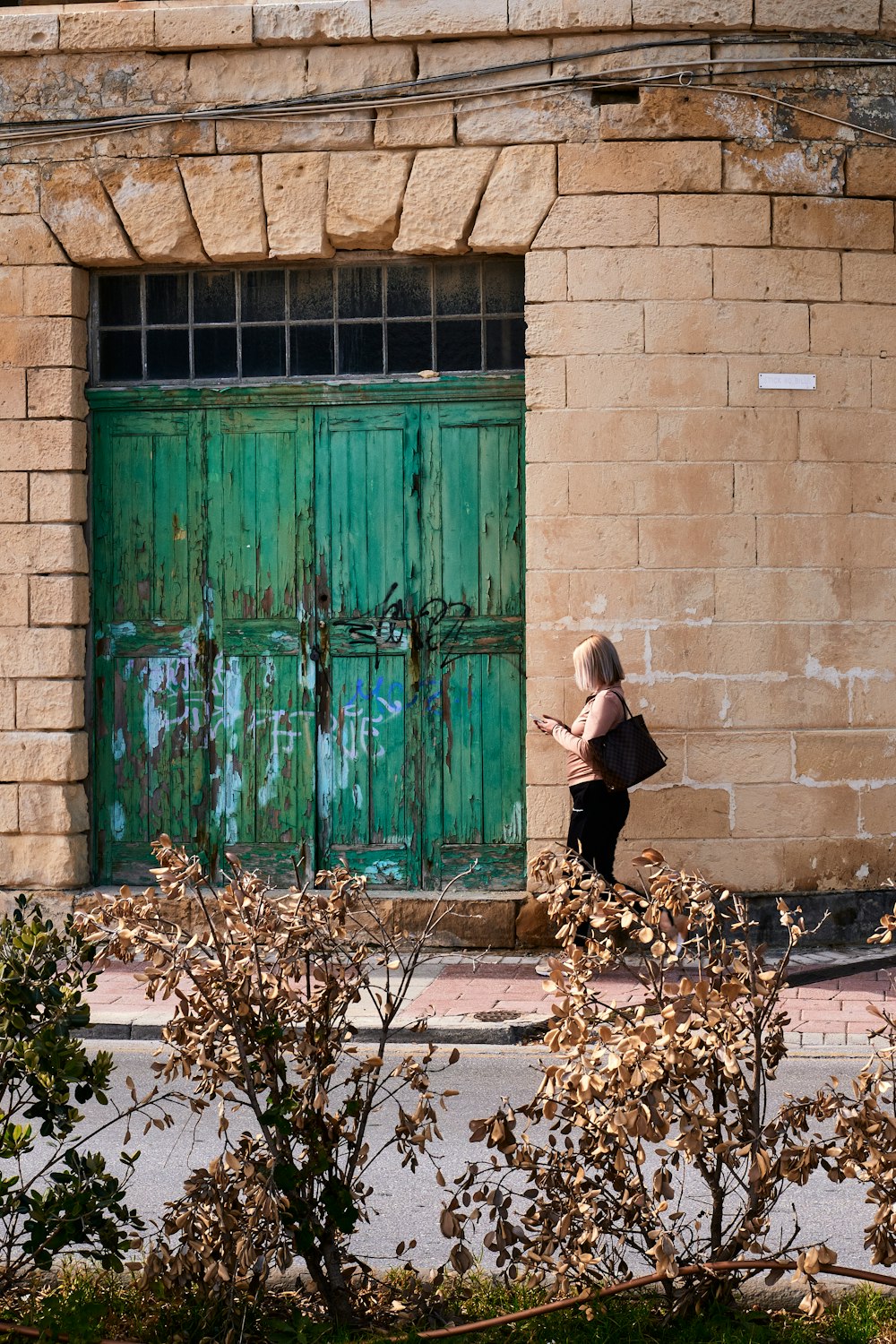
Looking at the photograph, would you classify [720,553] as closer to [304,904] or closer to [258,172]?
[258,172]

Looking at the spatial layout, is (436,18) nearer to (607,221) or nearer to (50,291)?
(607,221)

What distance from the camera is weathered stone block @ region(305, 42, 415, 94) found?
8859mm

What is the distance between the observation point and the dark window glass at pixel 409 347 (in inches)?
362

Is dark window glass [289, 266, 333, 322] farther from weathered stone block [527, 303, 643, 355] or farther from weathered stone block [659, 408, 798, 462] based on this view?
weathered stone block [659, 408, 798, 462]

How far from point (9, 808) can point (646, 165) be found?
17.2 ft

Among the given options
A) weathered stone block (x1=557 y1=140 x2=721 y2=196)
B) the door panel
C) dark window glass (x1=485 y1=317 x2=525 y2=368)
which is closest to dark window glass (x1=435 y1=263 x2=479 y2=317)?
dark window glass (x1=485 y1=317 x2=525 y2=368)

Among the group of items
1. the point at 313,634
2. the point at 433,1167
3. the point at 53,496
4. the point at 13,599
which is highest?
the point at 53,496

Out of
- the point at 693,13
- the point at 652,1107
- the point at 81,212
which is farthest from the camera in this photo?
the point at 81,212

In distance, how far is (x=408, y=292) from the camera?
9188mm

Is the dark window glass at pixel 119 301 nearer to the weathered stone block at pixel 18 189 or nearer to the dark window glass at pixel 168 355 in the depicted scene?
the dark window glass at pixel 168 355

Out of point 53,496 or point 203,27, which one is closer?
point 203,27

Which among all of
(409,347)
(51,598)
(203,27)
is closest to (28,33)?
(203,27)

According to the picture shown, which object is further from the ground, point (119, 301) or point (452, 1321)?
point (119, 301)

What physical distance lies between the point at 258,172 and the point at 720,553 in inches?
137
